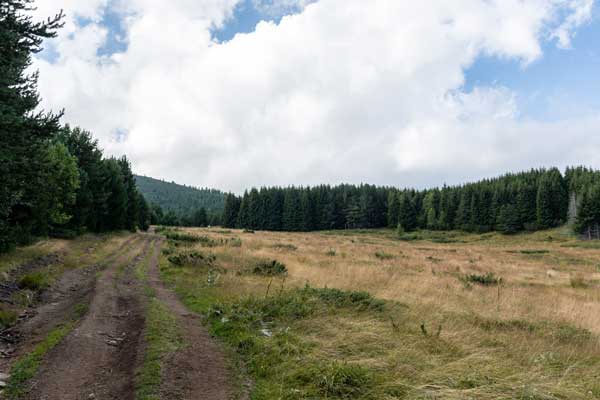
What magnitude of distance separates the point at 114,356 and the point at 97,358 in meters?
0.30

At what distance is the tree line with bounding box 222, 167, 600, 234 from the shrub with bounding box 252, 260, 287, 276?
76522 mm

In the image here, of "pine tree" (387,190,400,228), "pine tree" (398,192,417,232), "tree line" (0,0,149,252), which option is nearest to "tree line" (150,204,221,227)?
"pine tree" (387,190,400,228)

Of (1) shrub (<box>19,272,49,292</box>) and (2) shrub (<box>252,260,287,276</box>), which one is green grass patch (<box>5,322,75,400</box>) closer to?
(1) shrub (<box>19,272,49,292</box>)

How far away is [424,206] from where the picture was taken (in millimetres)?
112125

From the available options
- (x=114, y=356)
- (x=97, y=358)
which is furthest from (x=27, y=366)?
(x=114, y=356)

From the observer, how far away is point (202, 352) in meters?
7.71

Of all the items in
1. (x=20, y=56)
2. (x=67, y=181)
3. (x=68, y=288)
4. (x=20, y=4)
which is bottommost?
(x=68, y=288)

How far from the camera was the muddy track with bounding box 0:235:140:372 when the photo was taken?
809 cm

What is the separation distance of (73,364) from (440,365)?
6.77 meters

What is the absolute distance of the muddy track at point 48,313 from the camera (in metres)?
8.09

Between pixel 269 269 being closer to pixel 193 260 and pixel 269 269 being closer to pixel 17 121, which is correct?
pixel 193 260

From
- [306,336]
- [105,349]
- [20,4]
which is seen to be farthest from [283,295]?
[20,4]

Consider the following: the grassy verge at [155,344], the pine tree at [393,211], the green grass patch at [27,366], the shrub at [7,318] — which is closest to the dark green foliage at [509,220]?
the pine tree at [393,211]

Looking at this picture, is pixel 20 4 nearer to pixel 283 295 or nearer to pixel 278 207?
pixel 283 295
